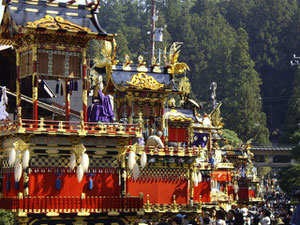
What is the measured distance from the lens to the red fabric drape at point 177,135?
6156cm

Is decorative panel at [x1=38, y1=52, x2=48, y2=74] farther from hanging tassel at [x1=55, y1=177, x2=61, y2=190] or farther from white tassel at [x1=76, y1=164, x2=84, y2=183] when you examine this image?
hanging tassel at [x1=55, y1=177, x2=61, y2=190]

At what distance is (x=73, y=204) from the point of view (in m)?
40.2

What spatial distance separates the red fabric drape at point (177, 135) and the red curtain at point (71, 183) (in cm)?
1909

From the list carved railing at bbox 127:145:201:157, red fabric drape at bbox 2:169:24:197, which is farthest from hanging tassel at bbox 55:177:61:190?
carved railing at bbox 127:145:201:157

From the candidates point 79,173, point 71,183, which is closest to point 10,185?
point 71,183

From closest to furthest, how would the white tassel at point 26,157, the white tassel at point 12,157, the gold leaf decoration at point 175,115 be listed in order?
the white tassel at point 12,157
the white tassel at point 26,157
the gold leaf decoration at point 175,115

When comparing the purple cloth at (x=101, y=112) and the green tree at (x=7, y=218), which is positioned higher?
the purple cloth at (x=101, y=112)

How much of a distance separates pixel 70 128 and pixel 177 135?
2224 cm

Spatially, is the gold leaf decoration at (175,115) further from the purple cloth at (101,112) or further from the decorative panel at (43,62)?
the decorative panel at (43,62)

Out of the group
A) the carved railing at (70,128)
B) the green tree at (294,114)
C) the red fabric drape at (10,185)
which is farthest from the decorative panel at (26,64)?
the green tree at (294,114)

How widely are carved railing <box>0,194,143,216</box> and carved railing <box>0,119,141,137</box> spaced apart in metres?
3.28

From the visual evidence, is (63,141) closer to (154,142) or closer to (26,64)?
(26,64)

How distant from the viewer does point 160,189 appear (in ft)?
165

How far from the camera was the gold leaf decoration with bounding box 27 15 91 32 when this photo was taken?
134ft
